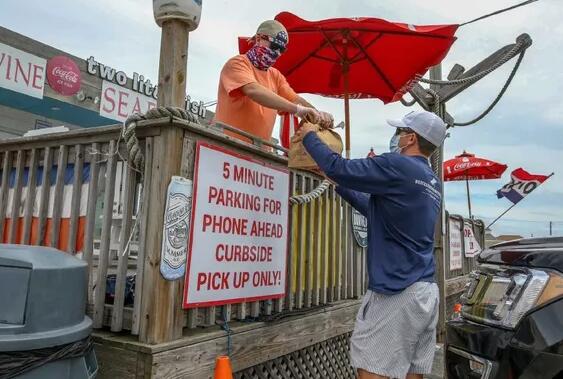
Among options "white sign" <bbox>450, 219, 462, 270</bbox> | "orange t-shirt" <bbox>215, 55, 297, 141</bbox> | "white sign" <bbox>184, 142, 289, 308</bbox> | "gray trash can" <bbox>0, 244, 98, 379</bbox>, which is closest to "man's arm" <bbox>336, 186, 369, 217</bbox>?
"white sign" <bbox>184, 142, 289, 308</bbox>

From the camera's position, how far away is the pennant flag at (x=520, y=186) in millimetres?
12328

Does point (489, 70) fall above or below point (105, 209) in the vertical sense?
above

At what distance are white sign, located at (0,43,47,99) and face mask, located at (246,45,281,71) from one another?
6.56 meters

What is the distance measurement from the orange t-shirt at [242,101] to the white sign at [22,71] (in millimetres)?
6533

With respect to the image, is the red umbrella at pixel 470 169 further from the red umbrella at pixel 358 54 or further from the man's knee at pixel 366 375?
the man's knee at pixel 366 375

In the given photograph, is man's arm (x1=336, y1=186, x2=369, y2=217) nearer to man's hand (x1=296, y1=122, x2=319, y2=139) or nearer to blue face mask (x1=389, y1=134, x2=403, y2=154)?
blue face mask (x1=389, y1=134, x2=403, y2=154)

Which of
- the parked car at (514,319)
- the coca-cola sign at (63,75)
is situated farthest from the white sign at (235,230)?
the coca-cola sign at (63,75)

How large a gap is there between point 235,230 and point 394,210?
3.15 ft

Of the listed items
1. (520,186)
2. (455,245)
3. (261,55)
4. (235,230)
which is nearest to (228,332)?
(235,230)

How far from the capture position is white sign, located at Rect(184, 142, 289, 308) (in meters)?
2.56

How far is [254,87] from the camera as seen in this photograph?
3.12 m

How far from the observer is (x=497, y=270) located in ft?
7.87

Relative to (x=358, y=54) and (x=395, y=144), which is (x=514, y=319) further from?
(x=358, y=54)

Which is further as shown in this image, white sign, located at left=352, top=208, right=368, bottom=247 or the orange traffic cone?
white sign, located at left=352, top=208, right=368, bottom=247
